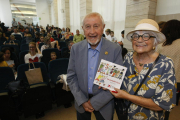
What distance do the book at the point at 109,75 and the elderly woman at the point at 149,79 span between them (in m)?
0.08

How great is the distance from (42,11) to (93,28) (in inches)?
969

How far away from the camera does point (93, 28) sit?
4.01ft

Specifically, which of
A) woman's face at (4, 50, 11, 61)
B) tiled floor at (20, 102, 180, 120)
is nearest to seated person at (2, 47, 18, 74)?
woman's face at (4, 50, 11, 61)

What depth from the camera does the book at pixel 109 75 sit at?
1.12 m

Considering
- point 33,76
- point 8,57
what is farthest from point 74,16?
point 33,76

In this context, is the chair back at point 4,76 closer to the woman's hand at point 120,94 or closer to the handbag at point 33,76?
the handbag at point 33,76

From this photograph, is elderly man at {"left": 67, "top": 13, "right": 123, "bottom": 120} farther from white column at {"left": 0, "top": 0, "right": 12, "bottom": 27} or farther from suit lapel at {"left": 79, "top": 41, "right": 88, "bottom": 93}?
white column at {"left": 0, "top": 0, "right": 12, "bottom": 27}

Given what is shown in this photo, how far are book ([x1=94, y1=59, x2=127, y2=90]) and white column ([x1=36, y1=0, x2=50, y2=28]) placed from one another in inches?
965

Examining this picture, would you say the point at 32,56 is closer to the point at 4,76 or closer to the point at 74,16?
the point at 4,76

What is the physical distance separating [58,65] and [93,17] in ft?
6.63

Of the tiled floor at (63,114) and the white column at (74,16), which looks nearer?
the tiled floor at (63,114)

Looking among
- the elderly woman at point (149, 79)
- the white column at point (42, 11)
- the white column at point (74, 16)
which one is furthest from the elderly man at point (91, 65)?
the white column at point (42, 11)

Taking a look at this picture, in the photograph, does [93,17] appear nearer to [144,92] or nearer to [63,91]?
[144,92]

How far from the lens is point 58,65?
2912mm
